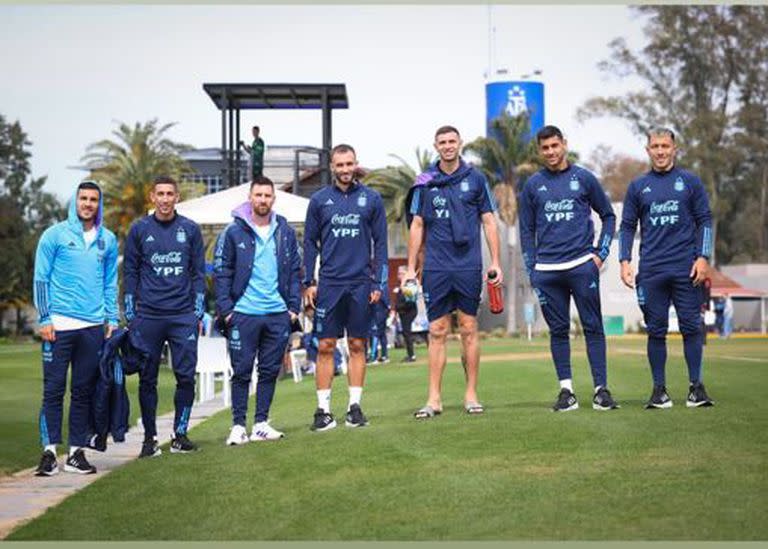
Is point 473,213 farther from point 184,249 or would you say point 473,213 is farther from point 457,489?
point 457,489

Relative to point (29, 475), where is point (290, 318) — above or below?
above

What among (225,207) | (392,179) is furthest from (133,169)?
(225,207)

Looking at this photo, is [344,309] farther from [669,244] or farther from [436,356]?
[669,244]

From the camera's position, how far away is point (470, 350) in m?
11.8

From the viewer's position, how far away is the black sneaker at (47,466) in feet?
34.2

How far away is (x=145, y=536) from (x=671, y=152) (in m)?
6.64

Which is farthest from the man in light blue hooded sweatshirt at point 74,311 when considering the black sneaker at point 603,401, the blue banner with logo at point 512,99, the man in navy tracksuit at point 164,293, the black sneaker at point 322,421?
the blue banner with logo at point 512,99

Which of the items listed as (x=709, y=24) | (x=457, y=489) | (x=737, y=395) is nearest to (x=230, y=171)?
(x=737, y=395)

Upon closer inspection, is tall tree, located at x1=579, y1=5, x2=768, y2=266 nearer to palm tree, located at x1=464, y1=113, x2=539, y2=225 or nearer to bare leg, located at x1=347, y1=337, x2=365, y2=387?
palm tree, located at x1=464, y1=113, x2=539, y2=225

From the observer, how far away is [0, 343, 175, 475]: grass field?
1223 centimetres

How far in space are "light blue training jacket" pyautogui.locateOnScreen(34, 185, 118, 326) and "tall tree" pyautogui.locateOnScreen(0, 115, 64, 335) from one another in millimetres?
76429

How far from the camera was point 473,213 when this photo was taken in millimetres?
11625

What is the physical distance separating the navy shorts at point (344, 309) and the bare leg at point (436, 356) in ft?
2.01

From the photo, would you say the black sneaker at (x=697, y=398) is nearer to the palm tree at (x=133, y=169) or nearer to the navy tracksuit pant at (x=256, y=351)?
the navy tracksuit pant at (x=256, y=351)
